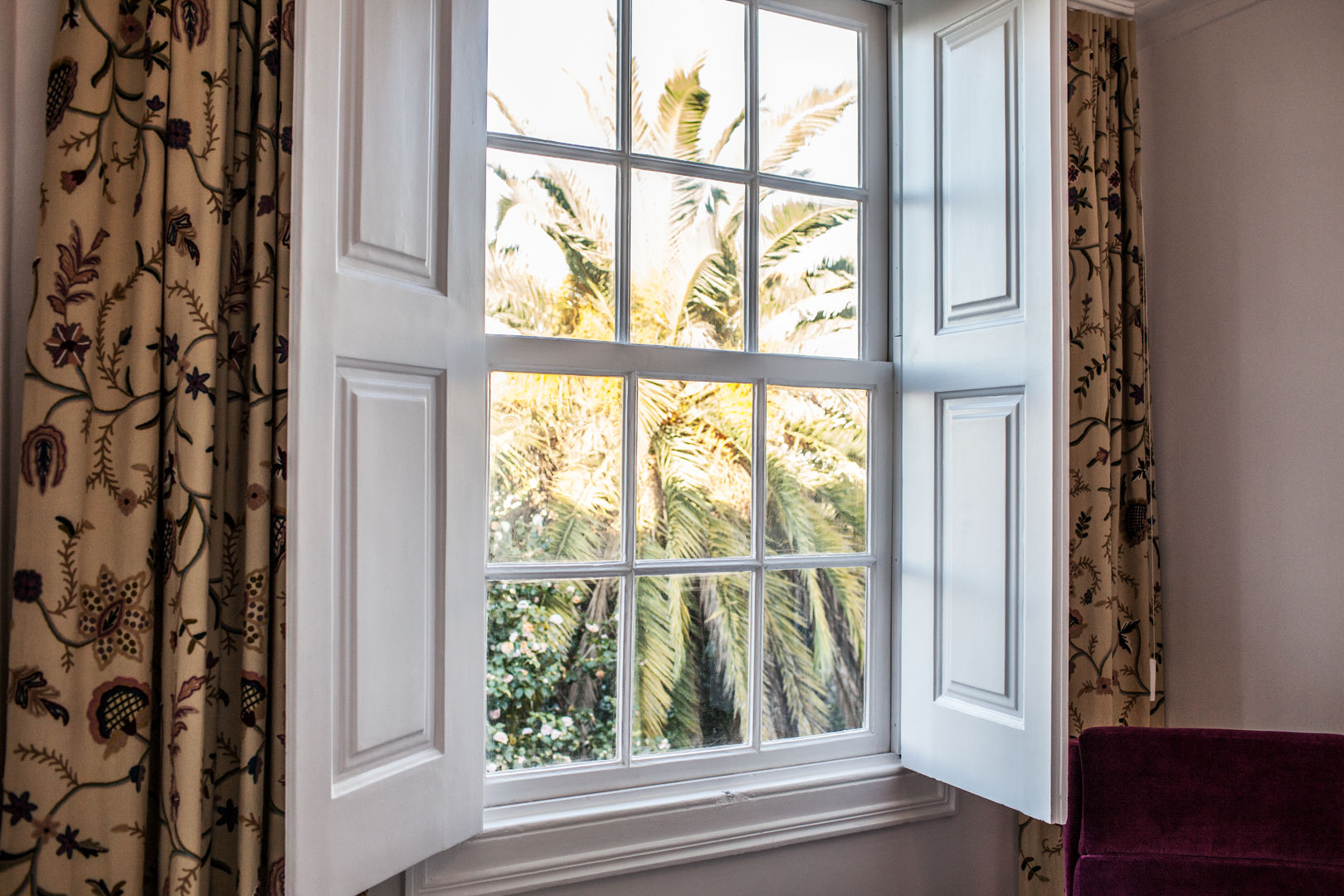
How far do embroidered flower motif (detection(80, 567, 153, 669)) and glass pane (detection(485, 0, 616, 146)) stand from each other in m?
1.02

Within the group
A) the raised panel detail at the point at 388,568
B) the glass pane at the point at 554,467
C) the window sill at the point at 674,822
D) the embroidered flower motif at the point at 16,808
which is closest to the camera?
the embroidered flower motif at the point at 16,808

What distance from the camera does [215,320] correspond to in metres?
1.25

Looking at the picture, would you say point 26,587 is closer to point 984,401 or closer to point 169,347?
point 169,347

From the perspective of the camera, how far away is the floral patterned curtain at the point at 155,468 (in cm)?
116

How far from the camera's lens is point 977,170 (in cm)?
179

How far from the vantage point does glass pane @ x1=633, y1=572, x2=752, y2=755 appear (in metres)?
A: 1.77

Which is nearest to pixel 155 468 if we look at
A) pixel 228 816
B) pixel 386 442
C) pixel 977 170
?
pixel 386 442

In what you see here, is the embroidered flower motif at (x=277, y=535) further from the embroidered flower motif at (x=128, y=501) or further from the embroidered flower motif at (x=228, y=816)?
the embroidered flower motif at (x=228, y=816)

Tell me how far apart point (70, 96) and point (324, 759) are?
986 millimetres

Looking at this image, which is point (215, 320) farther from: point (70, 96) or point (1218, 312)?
point (1218, 312)

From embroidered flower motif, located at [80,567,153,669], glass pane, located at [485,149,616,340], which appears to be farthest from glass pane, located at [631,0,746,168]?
embroidered flower motif, located at [80,567,153,669]

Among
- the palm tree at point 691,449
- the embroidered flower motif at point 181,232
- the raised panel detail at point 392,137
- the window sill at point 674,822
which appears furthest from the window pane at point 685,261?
the window sill at point 674,822

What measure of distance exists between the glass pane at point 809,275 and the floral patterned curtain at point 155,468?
3.33 ft

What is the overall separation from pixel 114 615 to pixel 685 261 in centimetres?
121
